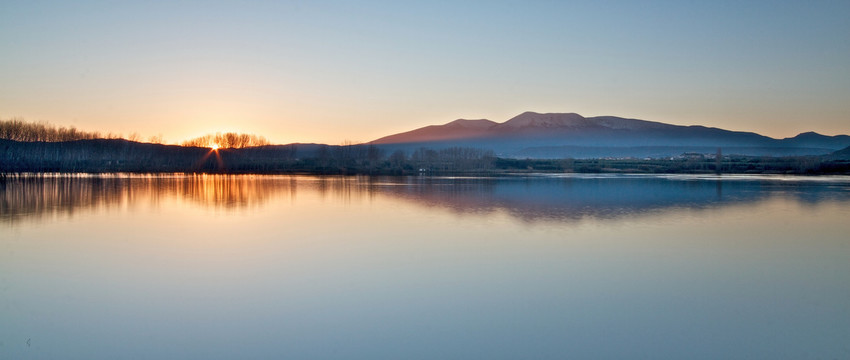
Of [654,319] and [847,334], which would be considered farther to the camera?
[654,319]

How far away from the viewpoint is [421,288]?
22.2 feet

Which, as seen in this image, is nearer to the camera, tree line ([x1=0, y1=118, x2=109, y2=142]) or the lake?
the lake

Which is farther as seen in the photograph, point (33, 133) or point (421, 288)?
point (33, 133)

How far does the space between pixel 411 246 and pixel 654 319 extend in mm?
4953

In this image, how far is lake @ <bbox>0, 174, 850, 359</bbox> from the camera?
4.88 m

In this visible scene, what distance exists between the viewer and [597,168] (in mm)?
66188

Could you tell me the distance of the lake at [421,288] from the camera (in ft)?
16.0

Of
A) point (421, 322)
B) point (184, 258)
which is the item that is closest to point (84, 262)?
point (184, 258)

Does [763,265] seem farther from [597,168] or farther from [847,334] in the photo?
[597,168]

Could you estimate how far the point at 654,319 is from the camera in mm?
5594

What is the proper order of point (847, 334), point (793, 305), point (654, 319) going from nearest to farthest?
point (847, 334) < point (654, 319) < point (793, 305)

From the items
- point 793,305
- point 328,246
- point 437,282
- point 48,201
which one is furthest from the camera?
point 48,201

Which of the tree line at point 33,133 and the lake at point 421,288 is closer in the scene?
the lake at point 421,288

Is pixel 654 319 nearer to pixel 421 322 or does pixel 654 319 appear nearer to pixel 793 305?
pixel 793 305
